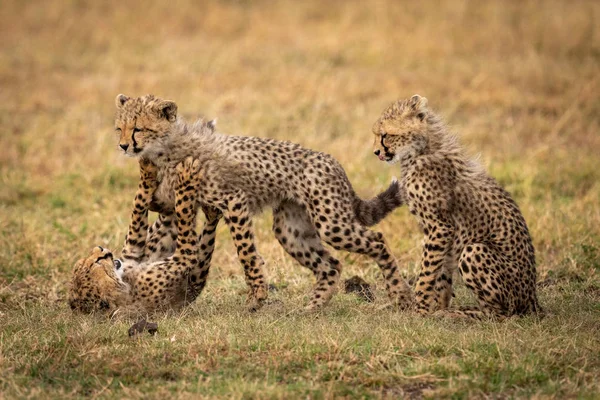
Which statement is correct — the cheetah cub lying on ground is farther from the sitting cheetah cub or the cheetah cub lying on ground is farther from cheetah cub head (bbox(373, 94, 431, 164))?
cheetah cub head (bbox(373, 94, 431, 164))

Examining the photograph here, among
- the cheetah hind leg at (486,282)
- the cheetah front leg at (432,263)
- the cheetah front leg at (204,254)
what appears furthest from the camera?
the cheetah front leg at (204,254)

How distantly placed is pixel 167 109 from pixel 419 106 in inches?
57.4

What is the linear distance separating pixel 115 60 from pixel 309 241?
23.4 ft

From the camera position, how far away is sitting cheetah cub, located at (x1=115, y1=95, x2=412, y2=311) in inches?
225

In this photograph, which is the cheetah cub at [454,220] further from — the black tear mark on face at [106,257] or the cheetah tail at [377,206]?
the black tear mark on face at [106,257]

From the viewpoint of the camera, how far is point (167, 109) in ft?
19.2

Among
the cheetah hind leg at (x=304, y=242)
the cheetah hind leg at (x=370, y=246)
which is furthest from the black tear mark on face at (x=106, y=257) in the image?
the cheetah hind leg at (x=370, y=246)

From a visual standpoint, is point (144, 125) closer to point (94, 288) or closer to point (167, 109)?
point (167, 109)

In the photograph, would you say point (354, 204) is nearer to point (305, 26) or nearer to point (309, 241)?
point (309, 241)

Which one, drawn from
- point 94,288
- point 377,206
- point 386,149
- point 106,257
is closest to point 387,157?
point 386,149

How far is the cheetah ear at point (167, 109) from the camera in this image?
5797mm

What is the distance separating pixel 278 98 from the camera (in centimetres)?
1086

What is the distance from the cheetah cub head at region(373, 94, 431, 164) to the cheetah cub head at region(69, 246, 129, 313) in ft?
5.53

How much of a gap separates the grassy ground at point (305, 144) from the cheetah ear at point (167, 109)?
3.63 ft
